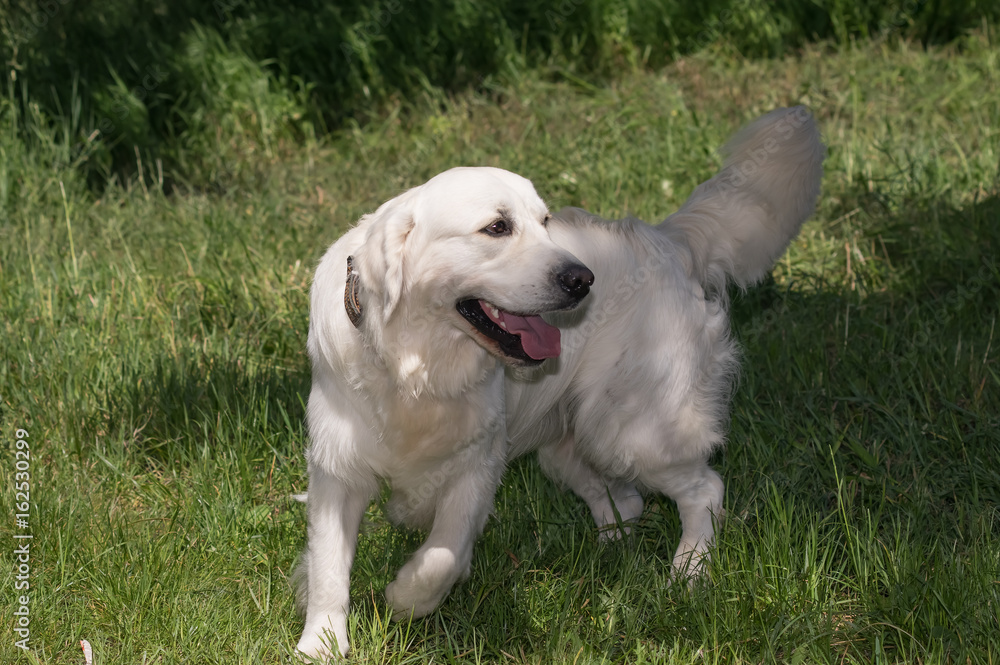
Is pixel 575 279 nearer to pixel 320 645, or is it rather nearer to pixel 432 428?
pixel 432 428

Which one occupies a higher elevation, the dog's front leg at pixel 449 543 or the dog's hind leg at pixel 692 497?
the dog's front leg at pixel 449 543

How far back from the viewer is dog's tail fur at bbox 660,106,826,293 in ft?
11.8

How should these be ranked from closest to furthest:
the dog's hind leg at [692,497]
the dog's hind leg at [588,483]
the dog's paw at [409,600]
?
the dog's paw at [409,600], the dog's hind leg at [692,497], the dog's hind leg at [588,483]

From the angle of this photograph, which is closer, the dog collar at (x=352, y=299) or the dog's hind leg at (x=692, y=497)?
the dog collar at (x=352, y=299)

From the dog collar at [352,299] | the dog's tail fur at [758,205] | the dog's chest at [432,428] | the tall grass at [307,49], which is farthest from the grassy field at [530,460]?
the dog collar at [352,299]

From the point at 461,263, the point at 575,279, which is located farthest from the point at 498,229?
the point at 575,279

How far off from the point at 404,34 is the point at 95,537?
5.11m

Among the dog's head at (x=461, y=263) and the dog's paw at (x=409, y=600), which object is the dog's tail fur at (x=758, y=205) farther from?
the dog's paw at (x=409, y=600)

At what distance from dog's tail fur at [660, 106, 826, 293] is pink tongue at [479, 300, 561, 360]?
84cm

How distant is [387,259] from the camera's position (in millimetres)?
2756

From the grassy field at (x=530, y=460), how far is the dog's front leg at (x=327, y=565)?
0.13 m

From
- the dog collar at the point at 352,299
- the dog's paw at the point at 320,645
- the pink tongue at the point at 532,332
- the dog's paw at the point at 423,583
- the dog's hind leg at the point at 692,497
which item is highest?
the dog collar at the point at 352,299

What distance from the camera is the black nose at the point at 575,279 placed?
2773 mm

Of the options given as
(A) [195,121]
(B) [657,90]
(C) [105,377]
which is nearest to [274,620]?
(C) [105,377]
